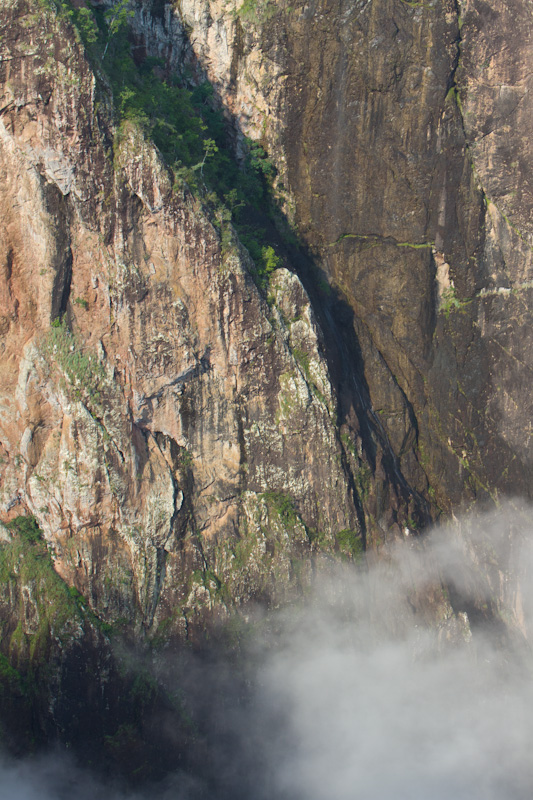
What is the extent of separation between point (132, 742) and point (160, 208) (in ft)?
39.5

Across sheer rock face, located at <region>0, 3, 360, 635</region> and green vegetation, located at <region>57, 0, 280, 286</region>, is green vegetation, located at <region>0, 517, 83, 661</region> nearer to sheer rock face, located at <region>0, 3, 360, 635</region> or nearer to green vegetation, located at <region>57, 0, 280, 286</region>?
sheer rock face, located at <region>0, 3, 360, 635</region>

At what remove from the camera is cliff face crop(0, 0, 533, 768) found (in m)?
15.9

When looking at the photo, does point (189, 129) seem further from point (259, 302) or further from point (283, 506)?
point (283, 506)

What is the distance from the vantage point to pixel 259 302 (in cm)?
1681

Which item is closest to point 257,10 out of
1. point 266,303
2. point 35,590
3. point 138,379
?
point 266,303

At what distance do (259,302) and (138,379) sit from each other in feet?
10.6

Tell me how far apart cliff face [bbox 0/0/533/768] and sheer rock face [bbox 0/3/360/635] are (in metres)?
0.05

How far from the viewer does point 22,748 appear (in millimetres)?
17156

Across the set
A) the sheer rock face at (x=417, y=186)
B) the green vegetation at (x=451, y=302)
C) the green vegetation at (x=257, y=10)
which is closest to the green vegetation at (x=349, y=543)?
the sheer rock face at (x=417, y=186)

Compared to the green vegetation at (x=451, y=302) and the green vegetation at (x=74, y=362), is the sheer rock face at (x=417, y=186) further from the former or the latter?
the green vegetation at (x=74, y=362)

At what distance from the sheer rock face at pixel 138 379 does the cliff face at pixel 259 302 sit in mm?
49

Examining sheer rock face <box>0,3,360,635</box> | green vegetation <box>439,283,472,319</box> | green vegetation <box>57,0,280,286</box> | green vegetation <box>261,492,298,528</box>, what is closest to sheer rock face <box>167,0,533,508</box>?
green vegetation <box>439,283,472,319</box>

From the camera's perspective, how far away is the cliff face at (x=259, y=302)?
627 inches

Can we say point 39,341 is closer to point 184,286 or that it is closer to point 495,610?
point 184,286
